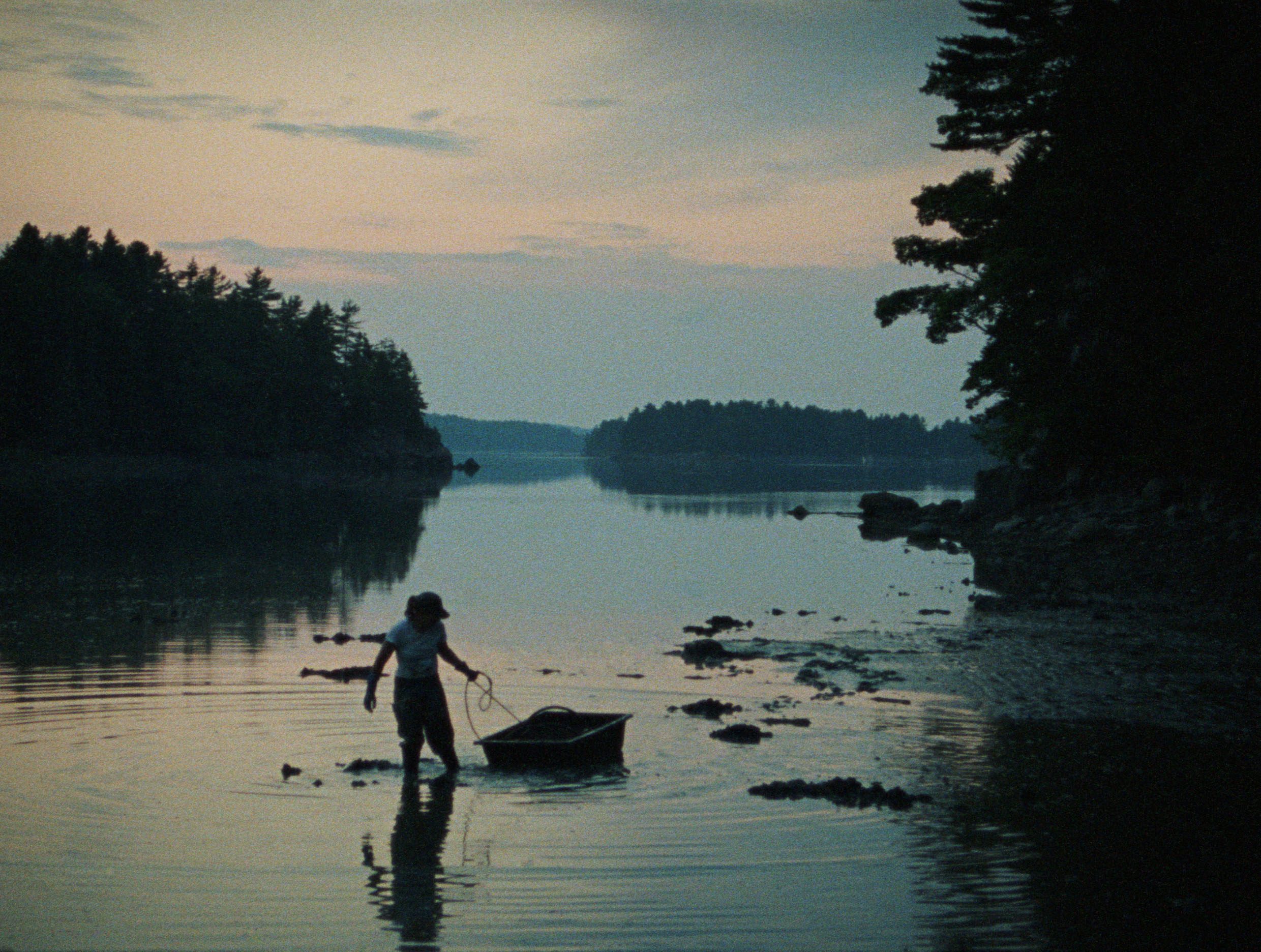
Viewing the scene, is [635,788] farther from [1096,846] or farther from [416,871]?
[1096,846]

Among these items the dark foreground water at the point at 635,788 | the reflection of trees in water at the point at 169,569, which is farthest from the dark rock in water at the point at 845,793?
the reflection of trees in water at the point at 169,569

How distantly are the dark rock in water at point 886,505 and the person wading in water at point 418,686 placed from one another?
202 ft

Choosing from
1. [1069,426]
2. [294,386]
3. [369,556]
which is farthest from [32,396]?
[1069,426]

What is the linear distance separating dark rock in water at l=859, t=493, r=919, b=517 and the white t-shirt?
61.6 m

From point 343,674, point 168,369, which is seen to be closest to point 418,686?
point 343,674

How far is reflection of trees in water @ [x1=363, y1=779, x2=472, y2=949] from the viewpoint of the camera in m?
10.0

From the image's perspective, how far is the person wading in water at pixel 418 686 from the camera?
48.7 feet

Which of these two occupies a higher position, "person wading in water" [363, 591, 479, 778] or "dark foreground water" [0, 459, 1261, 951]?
"person wading in water" [363, 591, 479, 778]

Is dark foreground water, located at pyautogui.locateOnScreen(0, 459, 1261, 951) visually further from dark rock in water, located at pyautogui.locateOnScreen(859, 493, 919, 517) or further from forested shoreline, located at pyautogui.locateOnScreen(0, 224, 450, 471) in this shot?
forested shoreline, located at pyautogui.locateOnScreen(0, 224, 450, 471)

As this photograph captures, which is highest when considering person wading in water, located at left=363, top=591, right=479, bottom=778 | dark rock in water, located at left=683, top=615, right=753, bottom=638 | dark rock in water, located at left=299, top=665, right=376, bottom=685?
person wading in water, located at left=363, top=591, right=479, bottom=778

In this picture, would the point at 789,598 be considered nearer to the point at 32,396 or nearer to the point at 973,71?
the point at 973,71

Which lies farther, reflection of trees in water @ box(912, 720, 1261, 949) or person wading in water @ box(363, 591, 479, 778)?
person wading in water @ box(363, 591, 479, 778)

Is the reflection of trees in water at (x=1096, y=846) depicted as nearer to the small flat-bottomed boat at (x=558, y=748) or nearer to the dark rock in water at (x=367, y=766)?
the small flat-bottomed boat at (x=558, y=748)

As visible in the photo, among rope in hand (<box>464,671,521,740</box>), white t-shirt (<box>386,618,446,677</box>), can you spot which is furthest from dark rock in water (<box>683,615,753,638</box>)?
white t-shirt (<box>386,618,446,677</box>)
